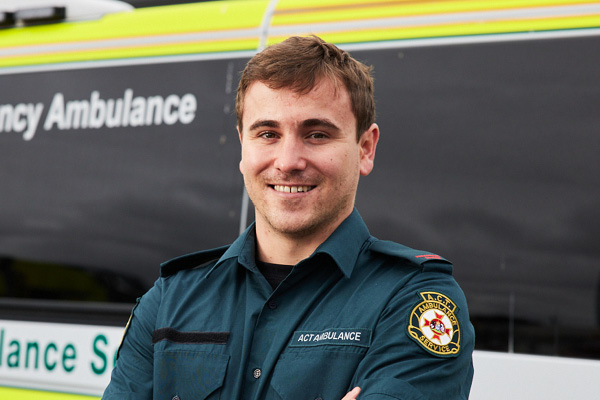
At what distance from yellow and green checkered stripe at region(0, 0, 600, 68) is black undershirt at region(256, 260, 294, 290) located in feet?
3.68

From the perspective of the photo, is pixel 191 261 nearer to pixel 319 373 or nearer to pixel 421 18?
pixel 319 373

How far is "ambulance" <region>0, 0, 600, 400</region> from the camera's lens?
7.95 feet

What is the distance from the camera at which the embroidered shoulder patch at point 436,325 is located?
1715 mm

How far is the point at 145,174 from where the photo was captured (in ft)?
9.92

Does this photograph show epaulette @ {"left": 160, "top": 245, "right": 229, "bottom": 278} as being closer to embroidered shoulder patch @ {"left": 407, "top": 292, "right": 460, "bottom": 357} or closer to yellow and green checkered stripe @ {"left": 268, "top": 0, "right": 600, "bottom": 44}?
embroidered shoulder patch @ {"left": 407, "top": 292, "right": 460, "bottom": 357}

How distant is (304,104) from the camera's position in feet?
6.12

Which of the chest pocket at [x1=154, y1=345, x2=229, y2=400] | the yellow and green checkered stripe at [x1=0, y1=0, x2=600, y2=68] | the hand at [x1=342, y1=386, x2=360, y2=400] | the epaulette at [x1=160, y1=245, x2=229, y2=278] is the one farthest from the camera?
the yellow and green checkered stripe at [x1=0, y1=0, x2=600, y2=68]

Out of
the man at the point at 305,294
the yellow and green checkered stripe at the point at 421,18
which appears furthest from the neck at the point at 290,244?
the yellow and green checkered stripe at the point at 421,18

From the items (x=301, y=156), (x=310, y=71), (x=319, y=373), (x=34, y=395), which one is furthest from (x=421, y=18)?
(x=34, y=395)

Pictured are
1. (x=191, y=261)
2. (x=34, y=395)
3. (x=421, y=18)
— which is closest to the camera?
(x=191, y=261)

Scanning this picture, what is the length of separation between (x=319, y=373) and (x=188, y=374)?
0.33 m

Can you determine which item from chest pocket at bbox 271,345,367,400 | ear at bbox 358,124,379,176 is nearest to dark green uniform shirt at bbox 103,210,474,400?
chest pocket at bbox 271,345,367,400

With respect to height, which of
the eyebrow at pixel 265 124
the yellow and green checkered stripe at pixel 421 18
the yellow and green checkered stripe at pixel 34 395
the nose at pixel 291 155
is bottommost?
the yellow and green checkered stripe at pixel 34 395

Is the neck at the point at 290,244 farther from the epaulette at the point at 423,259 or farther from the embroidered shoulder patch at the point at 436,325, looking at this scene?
the embroidered shoulder patch at the point at 436,325
